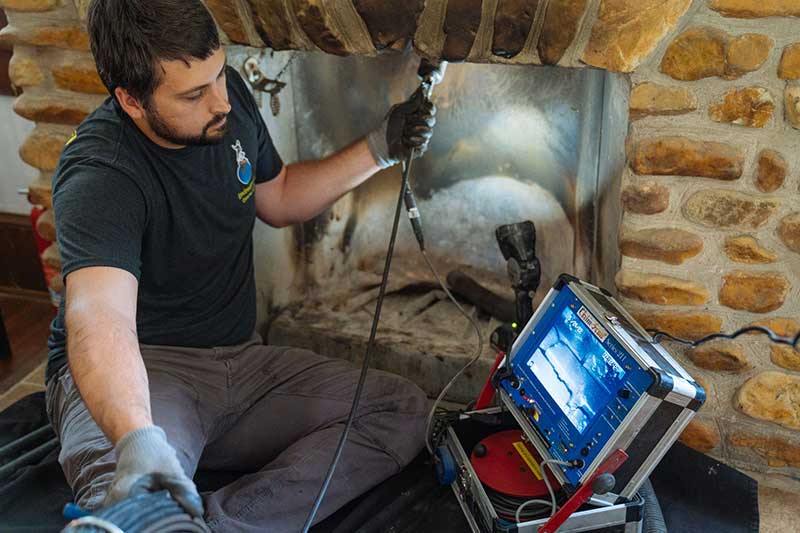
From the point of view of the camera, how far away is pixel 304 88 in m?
1.98

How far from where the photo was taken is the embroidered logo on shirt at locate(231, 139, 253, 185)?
61.9 inches

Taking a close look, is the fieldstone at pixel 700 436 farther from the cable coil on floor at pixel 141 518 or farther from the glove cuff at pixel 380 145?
the cable coil on floor at pixel 141 518

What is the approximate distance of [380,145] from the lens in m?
1.68

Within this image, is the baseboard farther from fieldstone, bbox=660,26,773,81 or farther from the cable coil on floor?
fieldstone, bbox=660,26,773,81

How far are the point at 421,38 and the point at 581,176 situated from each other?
0.59m

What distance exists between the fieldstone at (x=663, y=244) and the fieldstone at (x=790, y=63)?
1.04 ft

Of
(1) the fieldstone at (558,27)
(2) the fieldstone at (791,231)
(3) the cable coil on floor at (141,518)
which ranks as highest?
(1) the fieldstone at (558,27)

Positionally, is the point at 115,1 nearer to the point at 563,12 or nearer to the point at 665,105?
the point at 563,12

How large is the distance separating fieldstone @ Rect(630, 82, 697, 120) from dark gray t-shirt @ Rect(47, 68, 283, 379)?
2.39 feet

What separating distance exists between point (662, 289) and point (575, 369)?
0.29m

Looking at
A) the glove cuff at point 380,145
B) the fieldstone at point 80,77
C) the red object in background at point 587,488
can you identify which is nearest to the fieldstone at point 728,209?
the red object in background at point 587,488

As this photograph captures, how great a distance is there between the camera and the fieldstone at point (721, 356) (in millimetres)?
1580

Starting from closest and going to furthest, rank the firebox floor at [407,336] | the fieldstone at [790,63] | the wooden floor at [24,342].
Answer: the fieldstone at [790,63] → the firebox floor at [407,336] → the wooden floor at [24,342]

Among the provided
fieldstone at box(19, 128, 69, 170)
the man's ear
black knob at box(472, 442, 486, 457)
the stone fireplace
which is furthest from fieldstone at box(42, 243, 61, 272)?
black knob at box(472, 442, 486, 457)
